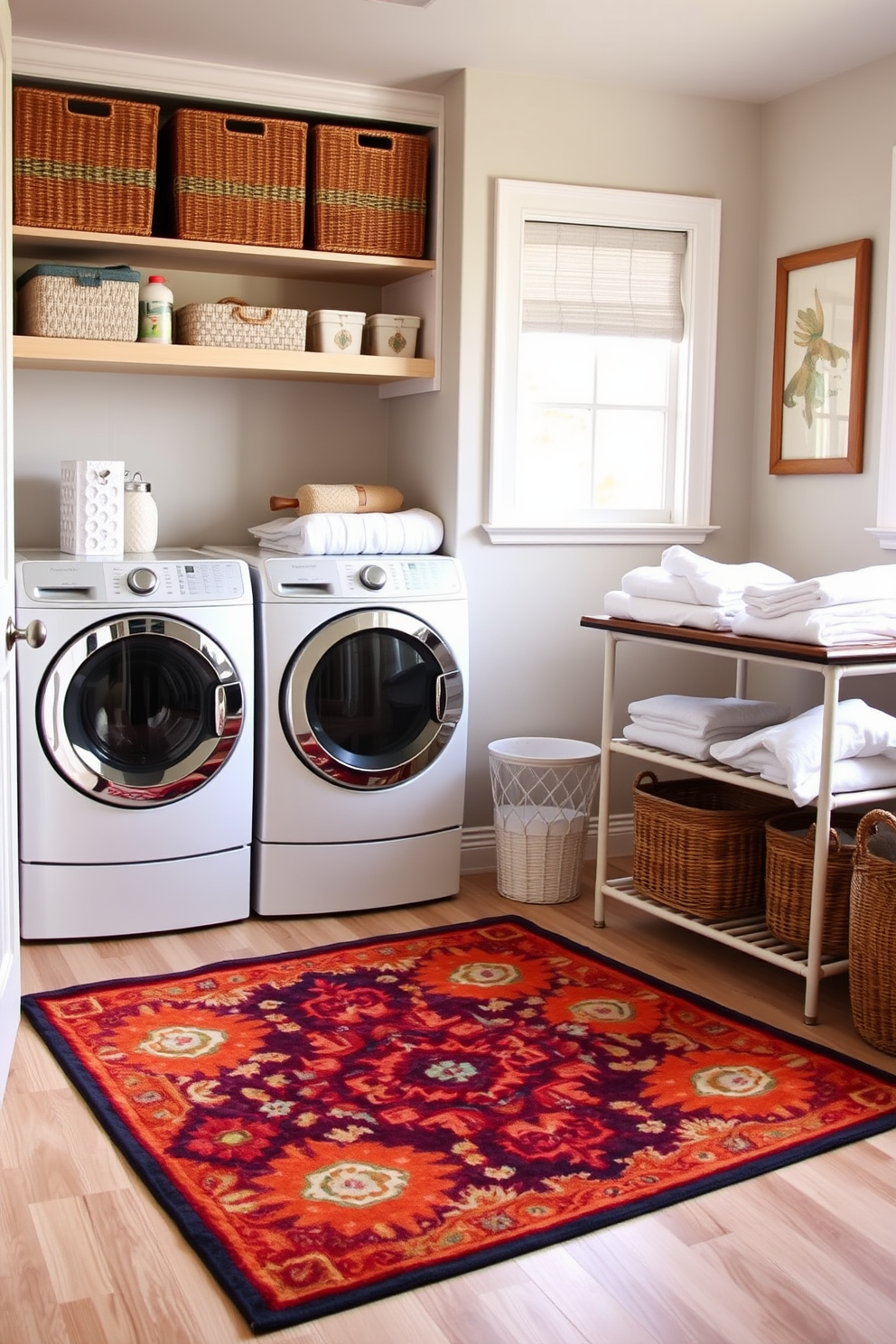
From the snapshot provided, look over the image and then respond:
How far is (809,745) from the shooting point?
280 centimetres

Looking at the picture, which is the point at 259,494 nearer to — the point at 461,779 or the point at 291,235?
the point at 291,235

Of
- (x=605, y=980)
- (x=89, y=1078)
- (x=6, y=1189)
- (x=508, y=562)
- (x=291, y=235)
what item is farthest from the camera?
(x=508, y=562)

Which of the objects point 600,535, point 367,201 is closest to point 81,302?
point 367,201

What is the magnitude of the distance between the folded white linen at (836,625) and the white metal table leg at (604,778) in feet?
1.65

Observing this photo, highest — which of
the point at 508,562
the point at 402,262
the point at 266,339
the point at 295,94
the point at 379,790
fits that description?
the point at 295,94

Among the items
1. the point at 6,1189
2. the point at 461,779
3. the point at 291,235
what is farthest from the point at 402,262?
the point at 6,1189

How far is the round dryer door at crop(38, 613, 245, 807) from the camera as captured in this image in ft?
10.2

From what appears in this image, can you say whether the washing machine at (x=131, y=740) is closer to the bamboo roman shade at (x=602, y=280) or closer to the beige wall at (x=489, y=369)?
the beige wall at (x=489, y=369)

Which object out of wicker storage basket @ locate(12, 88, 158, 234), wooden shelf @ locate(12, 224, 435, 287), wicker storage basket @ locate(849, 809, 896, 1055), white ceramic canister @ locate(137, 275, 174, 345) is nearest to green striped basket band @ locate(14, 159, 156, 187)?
wicker storage basket @ locate(12, 88, 158, 234)

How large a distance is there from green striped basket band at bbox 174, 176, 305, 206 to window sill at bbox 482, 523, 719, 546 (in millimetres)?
1013

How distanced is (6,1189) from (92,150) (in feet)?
8.02

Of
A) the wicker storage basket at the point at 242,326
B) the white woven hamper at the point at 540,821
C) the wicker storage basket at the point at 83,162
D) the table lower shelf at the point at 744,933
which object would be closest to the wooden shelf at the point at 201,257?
the wicker storage basket at the point at 83,162

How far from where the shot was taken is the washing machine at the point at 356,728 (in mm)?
3330

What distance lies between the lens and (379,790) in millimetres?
3465
